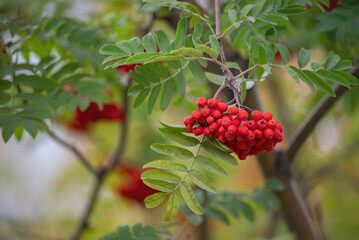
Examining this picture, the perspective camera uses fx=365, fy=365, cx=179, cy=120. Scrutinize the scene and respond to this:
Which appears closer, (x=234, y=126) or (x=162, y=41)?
(x=234, y=126)

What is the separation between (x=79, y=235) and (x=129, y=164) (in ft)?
2.19

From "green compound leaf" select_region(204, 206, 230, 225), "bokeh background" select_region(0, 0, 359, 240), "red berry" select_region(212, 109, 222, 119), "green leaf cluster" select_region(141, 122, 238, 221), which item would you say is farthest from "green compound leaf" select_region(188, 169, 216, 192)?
"bokeh background" select_region(0, 0, 359, 240)

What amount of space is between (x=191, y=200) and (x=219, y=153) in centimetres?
8

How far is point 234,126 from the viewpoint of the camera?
504 millimetres

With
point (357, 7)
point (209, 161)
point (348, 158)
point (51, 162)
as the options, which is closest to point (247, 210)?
point (209, 161)

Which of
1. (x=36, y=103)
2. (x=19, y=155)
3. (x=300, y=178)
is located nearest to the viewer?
(x=36, y=103)

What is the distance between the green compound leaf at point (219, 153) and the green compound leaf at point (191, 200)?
0.07 meters

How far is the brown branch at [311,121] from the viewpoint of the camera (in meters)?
0.84

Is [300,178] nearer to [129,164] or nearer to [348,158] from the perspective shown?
[348,158]

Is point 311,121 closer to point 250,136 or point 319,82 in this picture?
point 319,82

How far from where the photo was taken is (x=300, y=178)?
164cm

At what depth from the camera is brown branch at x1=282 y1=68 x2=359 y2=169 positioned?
2.77 ft

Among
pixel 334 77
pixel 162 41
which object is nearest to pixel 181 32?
pixel 162 41

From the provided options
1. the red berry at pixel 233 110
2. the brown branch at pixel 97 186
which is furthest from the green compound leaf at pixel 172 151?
the brown branch at pixel 97 186
